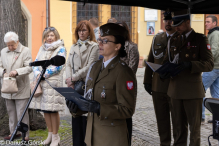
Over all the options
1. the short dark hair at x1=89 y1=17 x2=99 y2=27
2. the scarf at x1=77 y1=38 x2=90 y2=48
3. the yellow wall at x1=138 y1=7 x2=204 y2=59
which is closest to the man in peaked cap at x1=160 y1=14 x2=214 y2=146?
the scarf at x1=77 y1=38 x2=90 y2=48

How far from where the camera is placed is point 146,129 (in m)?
5.77

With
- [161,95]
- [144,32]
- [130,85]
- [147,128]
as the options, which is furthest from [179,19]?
[144,32]

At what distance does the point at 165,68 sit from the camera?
10.9 feet

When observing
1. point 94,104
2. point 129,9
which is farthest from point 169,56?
point 129,9

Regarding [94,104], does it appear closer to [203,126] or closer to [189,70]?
[189,70]

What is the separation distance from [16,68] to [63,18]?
12.5 meters

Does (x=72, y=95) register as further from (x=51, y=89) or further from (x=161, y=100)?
(x=51, y=89)

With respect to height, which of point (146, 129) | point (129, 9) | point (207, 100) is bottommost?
point (146, 129)

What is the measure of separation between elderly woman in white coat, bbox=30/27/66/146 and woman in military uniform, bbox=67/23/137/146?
2.02 m

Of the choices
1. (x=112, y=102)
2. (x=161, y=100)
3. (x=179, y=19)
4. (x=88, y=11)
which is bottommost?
(x=161, y=100)

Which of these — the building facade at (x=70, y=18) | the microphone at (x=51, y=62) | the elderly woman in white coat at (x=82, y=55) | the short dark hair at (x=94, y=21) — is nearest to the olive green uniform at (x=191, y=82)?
the elderly woman in white coat at (x=82, y=55)

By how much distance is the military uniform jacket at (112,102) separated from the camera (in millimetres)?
2459

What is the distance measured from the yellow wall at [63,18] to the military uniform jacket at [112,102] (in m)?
14.6

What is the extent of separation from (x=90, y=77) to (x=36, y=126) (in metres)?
3.28
